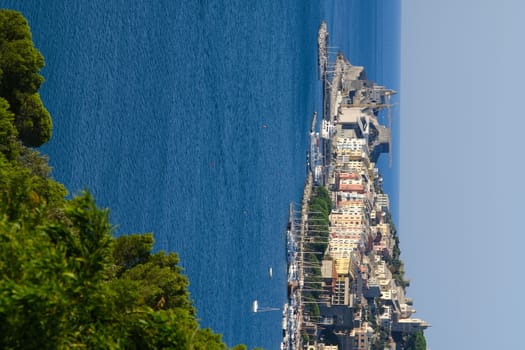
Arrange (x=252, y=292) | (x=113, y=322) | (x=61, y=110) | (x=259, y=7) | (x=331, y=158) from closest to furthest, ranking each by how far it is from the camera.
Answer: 1. (x=113, y=322)
2. (x=61, y=110)
3. (x=252, y=292)
4. (x=259, y=7)
5. (x=331, y=158)

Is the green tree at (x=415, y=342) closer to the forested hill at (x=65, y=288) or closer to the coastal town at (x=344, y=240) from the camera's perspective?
the coastal town at (x=344, y=240)

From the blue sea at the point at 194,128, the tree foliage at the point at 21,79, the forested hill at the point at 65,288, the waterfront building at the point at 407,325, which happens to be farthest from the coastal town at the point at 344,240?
the forested hill at the point at 65,288

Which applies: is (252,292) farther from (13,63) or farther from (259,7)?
(13,63)

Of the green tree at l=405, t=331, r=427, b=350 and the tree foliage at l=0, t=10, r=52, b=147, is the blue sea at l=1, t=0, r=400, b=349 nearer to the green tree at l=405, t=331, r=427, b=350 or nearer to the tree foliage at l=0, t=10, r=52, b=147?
the tree foliage at l=0, t=10, r=52, b=147

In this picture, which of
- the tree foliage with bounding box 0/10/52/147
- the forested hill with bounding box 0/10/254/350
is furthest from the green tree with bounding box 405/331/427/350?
the forested hill with bounding box 0/10/254/350

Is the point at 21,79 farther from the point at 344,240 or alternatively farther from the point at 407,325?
the point at 407,325

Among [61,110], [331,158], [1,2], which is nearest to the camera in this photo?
[1,2]

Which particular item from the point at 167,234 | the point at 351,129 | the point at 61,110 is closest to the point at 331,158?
the point at 351,129

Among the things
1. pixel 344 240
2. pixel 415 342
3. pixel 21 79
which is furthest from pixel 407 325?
pixel 21 79
